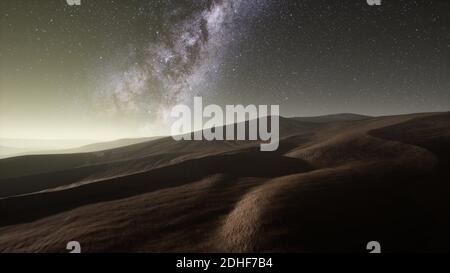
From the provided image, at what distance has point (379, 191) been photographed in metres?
13.4

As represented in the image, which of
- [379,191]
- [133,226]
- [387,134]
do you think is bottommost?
[133,226]

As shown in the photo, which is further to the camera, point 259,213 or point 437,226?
point 259,213

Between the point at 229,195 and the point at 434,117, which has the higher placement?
the point at 434,117

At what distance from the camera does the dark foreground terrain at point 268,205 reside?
34.2 ft

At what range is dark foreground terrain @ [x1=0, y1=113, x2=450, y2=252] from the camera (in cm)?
1043

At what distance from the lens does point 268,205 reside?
13.0 m
